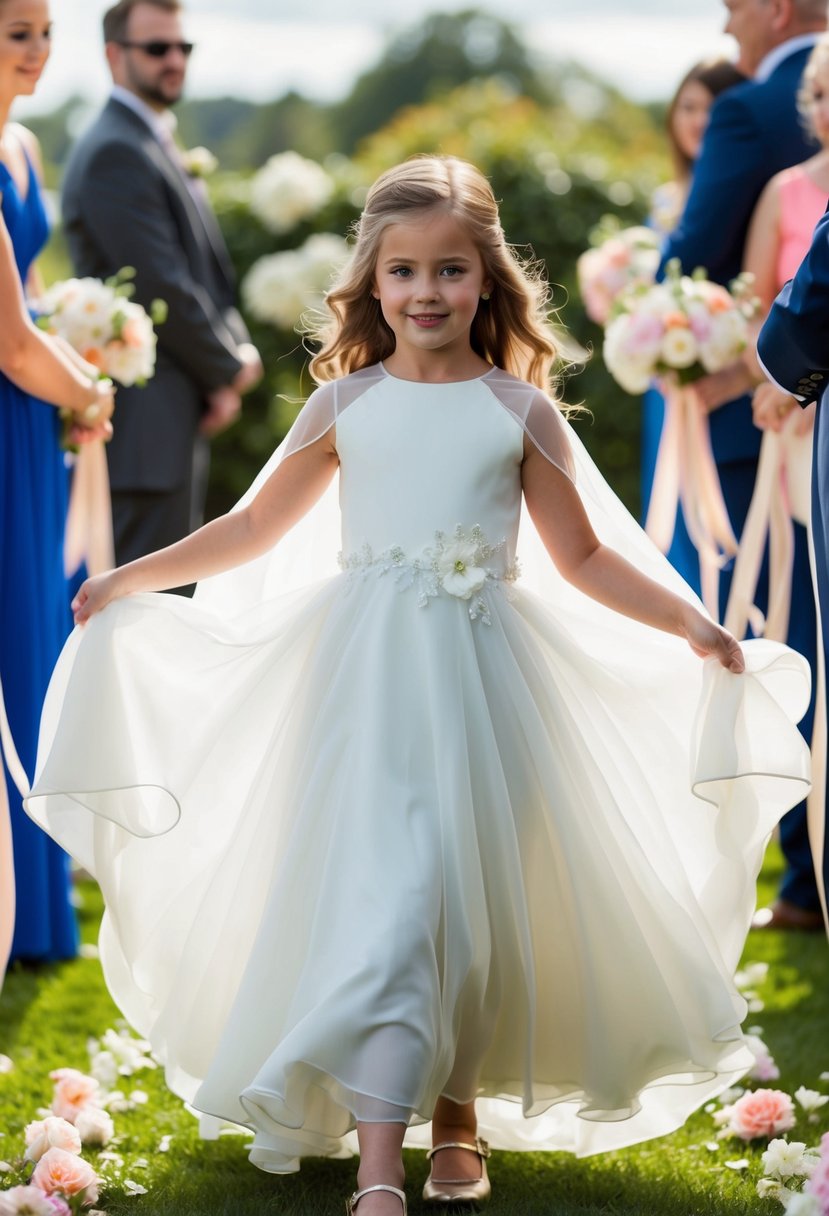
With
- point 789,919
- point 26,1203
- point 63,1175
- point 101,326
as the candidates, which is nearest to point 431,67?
point 101,326

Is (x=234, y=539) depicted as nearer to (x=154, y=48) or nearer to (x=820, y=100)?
(x=820, y=100)

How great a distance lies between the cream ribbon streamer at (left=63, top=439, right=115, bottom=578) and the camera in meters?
5.25

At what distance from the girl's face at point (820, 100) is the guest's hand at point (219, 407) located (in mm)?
3032

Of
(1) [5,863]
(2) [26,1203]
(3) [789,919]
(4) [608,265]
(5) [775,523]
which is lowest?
(3) [789,919]

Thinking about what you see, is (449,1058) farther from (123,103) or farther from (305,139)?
(305,139)

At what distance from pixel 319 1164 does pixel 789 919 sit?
8.29 ft

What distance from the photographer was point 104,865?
138 inches

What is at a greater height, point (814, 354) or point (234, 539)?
point (814, 354)

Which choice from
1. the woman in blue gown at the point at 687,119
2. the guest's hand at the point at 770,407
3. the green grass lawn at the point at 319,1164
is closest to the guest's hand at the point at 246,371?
the woman in blue gown at the point at 687,119

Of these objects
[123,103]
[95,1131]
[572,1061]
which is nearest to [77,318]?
[123,103]

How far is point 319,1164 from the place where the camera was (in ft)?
11.8

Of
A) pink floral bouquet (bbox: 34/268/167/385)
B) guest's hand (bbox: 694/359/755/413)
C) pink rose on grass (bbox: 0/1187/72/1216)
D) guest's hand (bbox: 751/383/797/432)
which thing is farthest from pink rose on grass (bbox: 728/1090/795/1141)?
pink floral bouquet (bbox: 34/268/167/385)

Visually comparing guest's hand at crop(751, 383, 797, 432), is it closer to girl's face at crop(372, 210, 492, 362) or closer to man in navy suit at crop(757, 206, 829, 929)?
man in navy suit at crop(757, 206, 829, 929)

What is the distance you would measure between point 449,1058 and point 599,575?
1.04m
